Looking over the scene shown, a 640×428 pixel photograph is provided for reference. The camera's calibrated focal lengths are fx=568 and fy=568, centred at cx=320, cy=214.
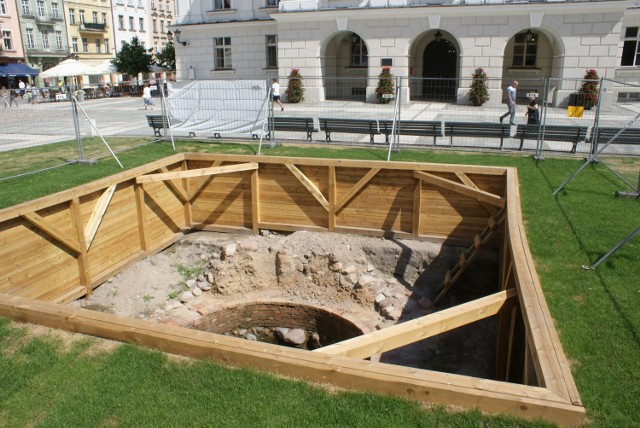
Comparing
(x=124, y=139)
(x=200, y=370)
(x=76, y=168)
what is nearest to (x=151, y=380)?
(x=200, y=370)

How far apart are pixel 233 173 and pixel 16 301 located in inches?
261

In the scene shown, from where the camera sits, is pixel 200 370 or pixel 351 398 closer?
pixel 351 398

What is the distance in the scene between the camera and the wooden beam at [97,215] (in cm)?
931

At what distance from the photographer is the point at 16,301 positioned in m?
5.68

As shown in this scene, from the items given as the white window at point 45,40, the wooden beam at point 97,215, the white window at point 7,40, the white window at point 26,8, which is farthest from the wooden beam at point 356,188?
the white window at point 45,40

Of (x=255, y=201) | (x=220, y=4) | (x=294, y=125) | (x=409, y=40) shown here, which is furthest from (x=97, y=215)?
(x=220, y=4)

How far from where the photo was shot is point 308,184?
11438mm

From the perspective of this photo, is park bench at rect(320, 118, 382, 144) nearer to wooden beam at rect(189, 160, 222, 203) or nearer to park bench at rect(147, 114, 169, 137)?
park bench at rect(147, 114, 169, 137)

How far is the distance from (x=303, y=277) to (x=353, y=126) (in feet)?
21.6

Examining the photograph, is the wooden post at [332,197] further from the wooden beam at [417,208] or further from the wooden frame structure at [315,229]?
the wooden beam at [417,208]

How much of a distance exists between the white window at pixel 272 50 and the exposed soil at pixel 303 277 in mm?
24388

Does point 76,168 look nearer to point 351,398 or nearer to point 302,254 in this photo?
point 302,254

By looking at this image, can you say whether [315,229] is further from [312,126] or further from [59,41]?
[59,41]

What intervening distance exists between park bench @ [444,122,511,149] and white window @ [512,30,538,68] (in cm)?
1685
